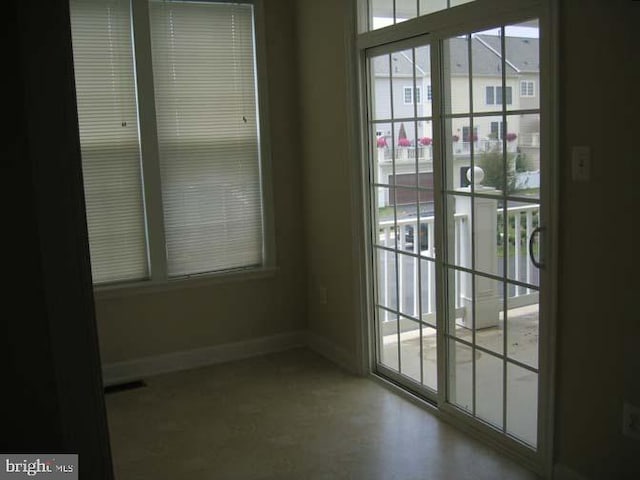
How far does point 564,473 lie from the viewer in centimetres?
278

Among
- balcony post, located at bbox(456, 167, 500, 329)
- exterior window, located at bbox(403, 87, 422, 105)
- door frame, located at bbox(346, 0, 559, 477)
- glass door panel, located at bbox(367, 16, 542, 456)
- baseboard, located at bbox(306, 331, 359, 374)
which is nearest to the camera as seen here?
door frame, located at bbox(346, 0, 559, 477)

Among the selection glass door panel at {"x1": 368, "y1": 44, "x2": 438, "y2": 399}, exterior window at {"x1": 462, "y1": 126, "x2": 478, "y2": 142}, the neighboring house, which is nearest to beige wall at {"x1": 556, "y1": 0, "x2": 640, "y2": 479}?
the neighboring house

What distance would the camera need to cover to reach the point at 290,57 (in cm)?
461

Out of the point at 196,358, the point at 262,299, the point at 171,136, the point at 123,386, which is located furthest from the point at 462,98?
the point at 123,386

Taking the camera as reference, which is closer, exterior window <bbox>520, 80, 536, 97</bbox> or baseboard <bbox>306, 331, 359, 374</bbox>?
exterior window <bbox>520, 80, 536, 97</bbox>

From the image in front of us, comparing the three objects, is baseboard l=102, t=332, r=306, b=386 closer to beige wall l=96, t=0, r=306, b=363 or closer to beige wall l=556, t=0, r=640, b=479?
beige wall l=96, t=0, r=306, b=363

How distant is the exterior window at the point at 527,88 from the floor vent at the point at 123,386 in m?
2.88

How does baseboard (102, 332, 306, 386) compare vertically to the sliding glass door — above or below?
below

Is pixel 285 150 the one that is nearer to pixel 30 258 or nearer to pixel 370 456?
pixel 370 456

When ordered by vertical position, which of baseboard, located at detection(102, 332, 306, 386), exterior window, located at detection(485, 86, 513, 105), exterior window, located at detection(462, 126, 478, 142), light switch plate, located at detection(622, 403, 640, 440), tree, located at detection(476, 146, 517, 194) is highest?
exterior window, located at detection(485, 86, 513, 105)

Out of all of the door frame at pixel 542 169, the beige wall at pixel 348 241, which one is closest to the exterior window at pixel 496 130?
the door frame at pixel 542 169

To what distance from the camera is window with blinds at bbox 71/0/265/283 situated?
410 centimetres

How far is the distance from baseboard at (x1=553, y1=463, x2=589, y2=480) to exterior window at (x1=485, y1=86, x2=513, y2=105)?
61.4 inches

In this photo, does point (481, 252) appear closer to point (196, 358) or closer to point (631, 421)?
point (631, 421)
